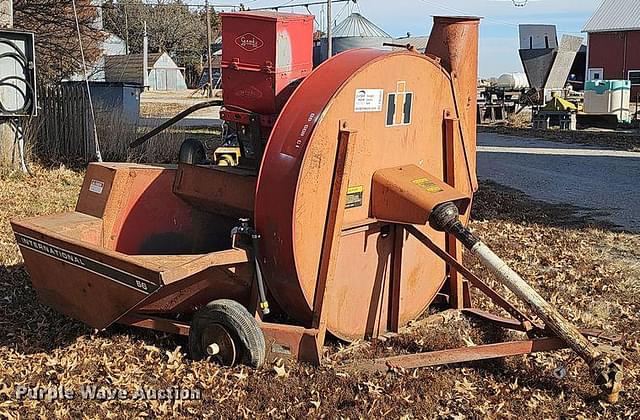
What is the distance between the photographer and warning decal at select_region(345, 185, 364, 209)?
4.39 m

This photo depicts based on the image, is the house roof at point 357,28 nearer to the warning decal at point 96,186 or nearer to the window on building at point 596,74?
the window on building at point 596,74

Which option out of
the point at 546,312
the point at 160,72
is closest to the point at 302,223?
the point at 546,312

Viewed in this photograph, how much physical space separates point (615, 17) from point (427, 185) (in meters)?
39.2

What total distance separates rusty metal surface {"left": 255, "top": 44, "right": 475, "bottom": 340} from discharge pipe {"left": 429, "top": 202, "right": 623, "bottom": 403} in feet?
1.33

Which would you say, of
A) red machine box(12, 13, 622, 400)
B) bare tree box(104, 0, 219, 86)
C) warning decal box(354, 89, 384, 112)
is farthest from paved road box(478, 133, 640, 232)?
bare tree box(104, 0, 219, 86)

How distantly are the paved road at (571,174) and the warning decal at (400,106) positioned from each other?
4835 mm

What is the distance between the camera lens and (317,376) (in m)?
4.23

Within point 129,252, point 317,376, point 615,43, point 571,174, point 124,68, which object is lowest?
point 317,376

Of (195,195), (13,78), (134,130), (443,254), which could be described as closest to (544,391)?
(443,254)

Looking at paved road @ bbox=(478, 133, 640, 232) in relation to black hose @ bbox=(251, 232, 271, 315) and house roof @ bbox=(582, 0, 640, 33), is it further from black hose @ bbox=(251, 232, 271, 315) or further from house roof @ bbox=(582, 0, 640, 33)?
house roof @ bbox=(582, 0, 640, 33)

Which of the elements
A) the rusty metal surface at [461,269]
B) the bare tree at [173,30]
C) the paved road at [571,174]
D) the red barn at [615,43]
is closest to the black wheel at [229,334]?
the rusty metal surface at [461,269]

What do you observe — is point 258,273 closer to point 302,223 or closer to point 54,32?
point 302,223

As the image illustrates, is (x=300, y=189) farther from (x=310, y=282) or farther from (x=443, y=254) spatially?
(x=443, y=254)

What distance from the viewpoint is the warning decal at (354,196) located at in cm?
439
